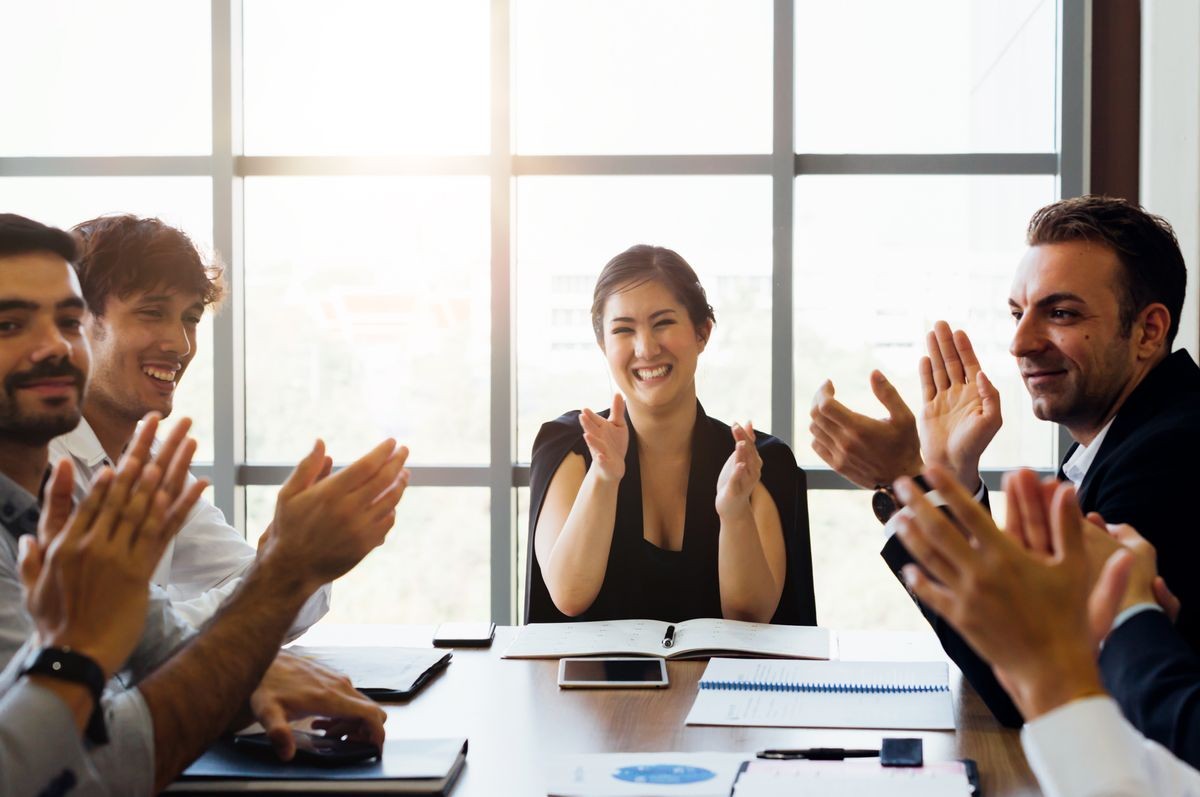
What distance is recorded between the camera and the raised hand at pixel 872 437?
2.20 meters

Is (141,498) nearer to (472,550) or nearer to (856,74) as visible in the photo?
(472,550)

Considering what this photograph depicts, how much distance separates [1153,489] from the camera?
1.87 m

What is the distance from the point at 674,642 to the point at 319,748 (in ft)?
2.79

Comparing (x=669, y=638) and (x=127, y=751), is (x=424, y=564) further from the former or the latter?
(x=127, y=751)

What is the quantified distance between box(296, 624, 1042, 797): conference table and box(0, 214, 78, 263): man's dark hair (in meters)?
0.89

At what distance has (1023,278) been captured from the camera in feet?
7.79

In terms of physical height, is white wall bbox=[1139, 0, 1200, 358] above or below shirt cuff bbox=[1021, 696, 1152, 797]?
above

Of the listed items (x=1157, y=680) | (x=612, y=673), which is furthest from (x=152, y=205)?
(x=1157, y=680)

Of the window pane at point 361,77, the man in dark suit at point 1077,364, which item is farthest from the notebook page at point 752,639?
the window pane at point 361,77

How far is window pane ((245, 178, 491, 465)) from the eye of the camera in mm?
4625

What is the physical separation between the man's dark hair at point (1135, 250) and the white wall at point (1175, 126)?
164cm

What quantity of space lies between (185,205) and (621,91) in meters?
1.83

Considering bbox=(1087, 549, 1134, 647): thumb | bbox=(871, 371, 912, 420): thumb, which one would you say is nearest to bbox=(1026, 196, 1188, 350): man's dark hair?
bbox=(871, 371, 912, 420): thumb

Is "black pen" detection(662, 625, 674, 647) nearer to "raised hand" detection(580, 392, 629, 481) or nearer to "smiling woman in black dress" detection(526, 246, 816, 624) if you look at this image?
"smiling woman in black dress" detection(526, 246, 816, 624)
